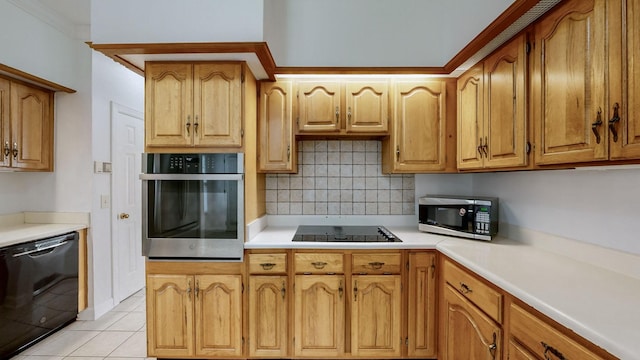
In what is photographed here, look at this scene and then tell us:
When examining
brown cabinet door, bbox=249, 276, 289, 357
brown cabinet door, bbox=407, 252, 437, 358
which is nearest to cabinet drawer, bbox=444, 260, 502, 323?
brown cabinet door, bbox=407, 252, 437, 358

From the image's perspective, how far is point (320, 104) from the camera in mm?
2336

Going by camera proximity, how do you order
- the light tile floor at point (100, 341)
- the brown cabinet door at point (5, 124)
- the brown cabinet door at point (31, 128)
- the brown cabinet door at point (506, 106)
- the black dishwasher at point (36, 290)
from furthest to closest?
1. the brown cabinet door at point (31, 128)
2. the brown cabinet door at point (5, 124)
3. the light tile floor at point (100, 341)
4. the black dishwasher at point (36, 290)
5. the brown cabinet door at point (506, 106)

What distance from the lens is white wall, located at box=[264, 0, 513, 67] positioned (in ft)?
7.63

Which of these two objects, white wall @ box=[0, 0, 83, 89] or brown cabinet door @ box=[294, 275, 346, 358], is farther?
white wall @ box=[0, 0, 83, 89]

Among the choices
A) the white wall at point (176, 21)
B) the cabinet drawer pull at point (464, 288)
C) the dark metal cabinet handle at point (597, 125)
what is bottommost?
the cabinet drawer pull at point (464, 288)

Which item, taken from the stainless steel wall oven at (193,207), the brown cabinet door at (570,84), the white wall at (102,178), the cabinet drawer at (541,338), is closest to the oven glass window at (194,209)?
the stainless steel wall oven at (193,207)

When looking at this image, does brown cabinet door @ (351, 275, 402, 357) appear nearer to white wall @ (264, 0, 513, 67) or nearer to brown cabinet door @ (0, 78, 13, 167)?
white wall @ (264, 0, 513, 67)

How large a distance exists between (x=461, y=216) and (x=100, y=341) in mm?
3005

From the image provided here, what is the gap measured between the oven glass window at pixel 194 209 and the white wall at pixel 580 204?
1970 mm

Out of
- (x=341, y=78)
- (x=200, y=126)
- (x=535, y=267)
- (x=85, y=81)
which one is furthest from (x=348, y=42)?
(x=85, y=81)

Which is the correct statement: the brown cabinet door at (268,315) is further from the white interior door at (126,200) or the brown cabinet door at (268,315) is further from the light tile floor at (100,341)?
the white interior door at (126,200)

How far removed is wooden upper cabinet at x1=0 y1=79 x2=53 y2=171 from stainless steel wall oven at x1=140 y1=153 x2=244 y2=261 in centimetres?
137

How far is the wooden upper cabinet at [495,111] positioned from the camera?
157 cm

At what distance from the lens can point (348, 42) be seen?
237 centimetres
